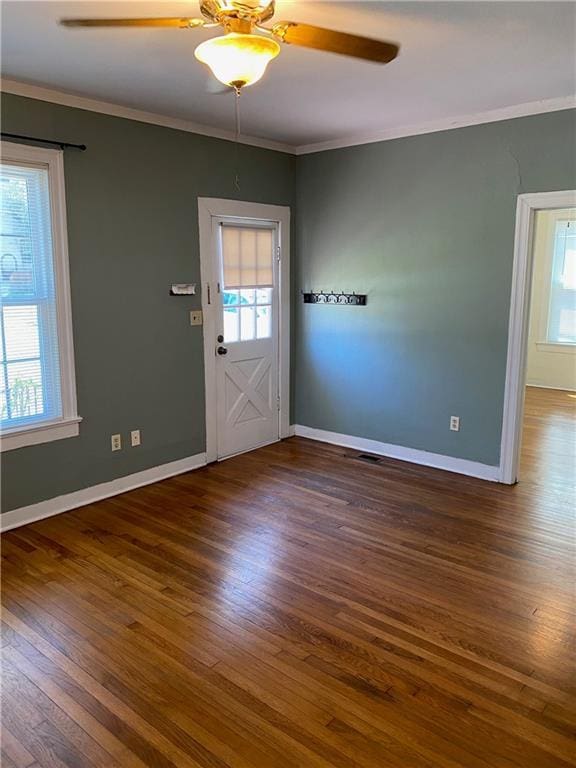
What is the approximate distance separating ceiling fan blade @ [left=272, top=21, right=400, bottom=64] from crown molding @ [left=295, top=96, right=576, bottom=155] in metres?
2.15

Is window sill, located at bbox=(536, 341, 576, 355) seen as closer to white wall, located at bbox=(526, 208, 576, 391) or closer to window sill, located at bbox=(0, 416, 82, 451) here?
white wall, located at bbox=(526, 208, 576, 391)

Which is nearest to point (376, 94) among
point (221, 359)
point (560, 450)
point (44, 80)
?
point (44, 80)

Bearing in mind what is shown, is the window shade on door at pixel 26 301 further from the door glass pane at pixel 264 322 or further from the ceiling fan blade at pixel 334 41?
the ceiling fan blade at pixel 334 41

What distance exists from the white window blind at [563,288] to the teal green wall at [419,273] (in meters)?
3.85

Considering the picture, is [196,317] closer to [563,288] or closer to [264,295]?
[264,295]

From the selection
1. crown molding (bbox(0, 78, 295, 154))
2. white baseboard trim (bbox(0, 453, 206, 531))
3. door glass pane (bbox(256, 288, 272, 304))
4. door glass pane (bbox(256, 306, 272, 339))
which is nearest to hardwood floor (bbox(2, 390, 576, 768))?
white baseboard trim (bbox(0, 453, 206, 531))

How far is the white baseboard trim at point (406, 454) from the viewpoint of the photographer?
173 inches

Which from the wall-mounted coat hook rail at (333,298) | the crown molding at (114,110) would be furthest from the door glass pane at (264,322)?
the crown molding at (114,110)

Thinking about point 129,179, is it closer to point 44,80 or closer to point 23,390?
point 44,80

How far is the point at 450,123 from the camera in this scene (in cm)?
413

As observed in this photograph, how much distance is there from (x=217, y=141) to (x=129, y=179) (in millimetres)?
909

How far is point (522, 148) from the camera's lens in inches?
152

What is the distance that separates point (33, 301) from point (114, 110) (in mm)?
1357

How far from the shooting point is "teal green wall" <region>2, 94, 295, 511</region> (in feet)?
11.9
